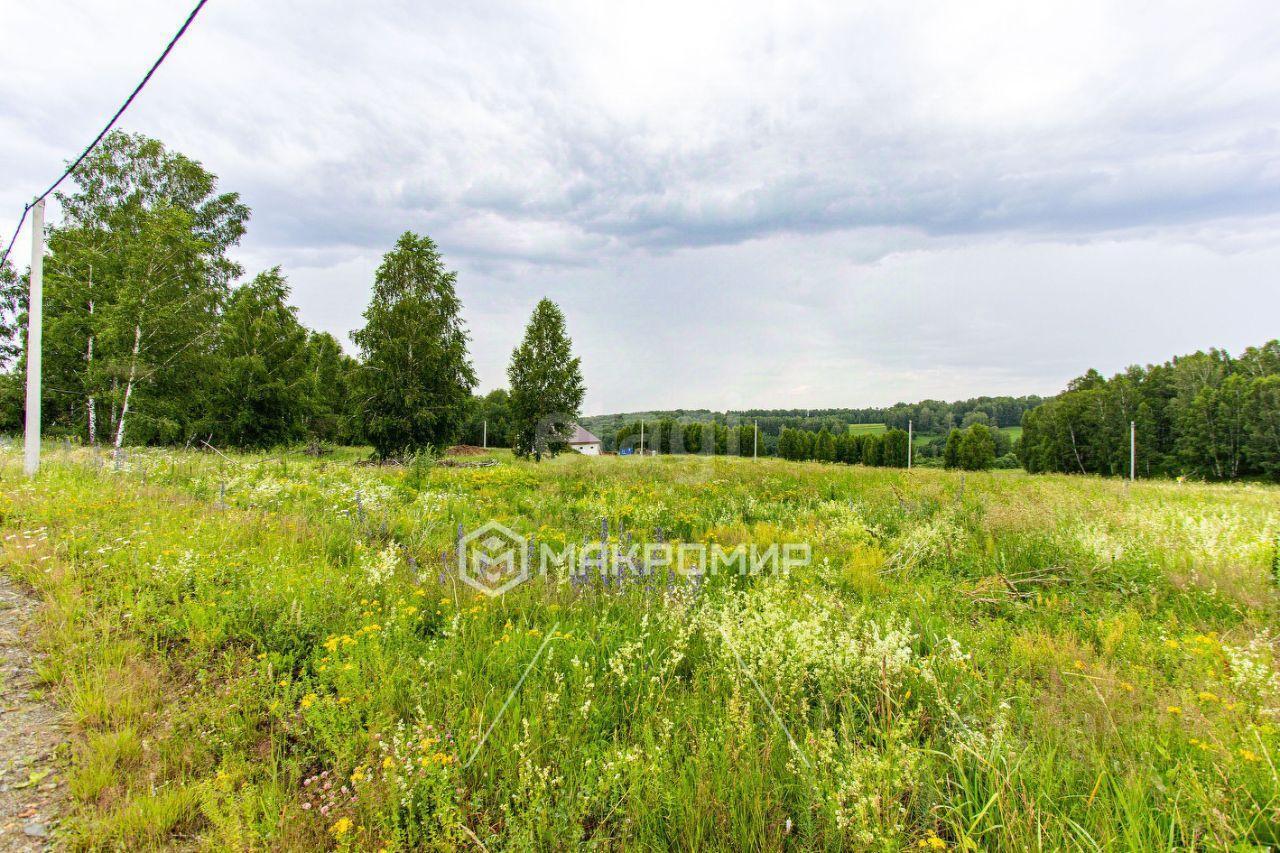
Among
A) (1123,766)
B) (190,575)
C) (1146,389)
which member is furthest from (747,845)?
(1146,389)

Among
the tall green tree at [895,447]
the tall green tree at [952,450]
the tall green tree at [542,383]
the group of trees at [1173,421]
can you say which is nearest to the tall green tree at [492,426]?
the tall green tree at [542,383]

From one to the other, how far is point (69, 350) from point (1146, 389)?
77.4 meters

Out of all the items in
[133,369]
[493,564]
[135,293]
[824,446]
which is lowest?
[493,564]

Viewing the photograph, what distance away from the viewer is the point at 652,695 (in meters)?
2.71

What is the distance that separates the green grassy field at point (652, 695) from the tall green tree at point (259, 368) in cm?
2058

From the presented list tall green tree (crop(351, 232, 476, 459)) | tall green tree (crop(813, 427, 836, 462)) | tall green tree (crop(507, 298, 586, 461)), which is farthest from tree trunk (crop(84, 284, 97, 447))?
tall green tree (crop(813, 427, 836, 462))

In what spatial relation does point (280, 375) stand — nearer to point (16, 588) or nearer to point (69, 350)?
point (69, 350)

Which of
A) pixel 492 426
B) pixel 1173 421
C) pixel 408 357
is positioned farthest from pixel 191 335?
pixel 1173 421

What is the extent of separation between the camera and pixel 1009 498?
8789 mm

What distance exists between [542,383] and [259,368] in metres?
13.2

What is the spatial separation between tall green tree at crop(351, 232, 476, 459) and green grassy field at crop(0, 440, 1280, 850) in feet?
53.4

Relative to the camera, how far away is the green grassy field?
Answer: 6.51 ft

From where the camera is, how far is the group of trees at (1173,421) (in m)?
36.8

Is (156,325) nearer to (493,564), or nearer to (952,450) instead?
(493,564)
